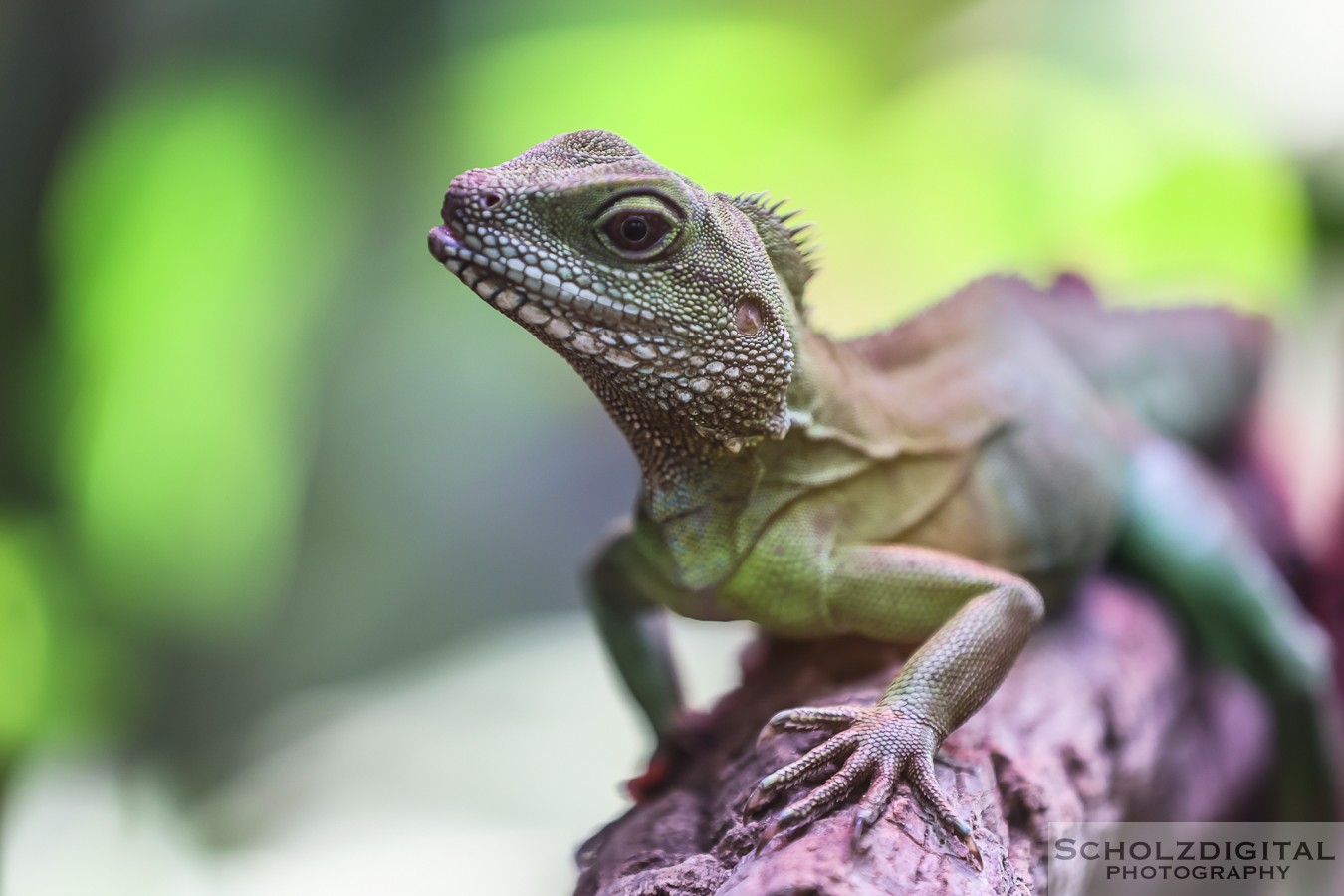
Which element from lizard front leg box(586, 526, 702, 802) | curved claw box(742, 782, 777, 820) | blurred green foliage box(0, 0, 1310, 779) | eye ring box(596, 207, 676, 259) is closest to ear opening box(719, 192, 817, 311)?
eye ring box(596, 207, 676, 259)

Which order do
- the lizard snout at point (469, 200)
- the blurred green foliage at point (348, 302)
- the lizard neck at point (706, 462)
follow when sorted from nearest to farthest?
the lizard snout at point (469, 200) < the lizard neck at point (706, 462) < the blurred green foliage at point (348, 302)

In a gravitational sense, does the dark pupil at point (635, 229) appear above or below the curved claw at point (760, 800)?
above

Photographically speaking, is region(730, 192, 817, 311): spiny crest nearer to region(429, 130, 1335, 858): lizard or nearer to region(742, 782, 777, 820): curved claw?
region(429, 130, 1335, 858): lizard

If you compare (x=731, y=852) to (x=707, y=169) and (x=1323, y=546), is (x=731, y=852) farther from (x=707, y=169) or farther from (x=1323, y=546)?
(x=1323, y=546)

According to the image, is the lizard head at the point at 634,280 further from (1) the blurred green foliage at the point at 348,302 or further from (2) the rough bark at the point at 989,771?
(1) the blurred green foliage at the point at 348,302

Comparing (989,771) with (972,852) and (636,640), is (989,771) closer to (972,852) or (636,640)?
(972,852)

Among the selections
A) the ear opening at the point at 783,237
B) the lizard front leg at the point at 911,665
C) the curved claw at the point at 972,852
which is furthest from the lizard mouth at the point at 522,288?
the curved claw at the point at 972,852

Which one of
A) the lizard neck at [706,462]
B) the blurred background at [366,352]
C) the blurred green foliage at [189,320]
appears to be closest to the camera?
the lizard neck at [706,462]
